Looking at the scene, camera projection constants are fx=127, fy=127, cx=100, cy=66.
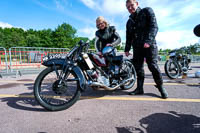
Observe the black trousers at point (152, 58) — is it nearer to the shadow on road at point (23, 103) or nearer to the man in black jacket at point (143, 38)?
the man in black jacket at point (143, 38)

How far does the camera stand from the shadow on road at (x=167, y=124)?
4.85ft

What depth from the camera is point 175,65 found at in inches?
191

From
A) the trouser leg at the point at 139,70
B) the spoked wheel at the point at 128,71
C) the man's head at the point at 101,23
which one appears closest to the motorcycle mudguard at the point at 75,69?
the spoked wheel at the point at 128,71

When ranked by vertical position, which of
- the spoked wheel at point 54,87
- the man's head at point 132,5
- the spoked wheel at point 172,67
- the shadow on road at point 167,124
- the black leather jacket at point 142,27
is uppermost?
the man's head at point 132,5

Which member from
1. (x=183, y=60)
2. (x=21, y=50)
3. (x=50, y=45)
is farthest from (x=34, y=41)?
(x=183, y=60)

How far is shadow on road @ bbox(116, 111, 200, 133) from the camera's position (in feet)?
4.85

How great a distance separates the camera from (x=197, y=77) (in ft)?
15.6

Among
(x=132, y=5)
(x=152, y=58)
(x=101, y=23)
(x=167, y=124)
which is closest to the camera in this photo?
(x=167, y=124)

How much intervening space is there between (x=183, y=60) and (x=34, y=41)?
69.0 meters

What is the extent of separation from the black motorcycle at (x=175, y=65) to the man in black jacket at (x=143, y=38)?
2345 millimetres

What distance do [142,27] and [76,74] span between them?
1.63m

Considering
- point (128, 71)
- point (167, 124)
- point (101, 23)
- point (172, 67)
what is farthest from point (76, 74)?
point (172, 67)

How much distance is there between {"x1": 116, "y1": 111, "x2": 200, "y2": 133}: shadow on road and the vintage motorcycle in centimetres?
93

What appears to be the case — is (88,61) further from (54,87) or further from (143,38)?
(143,38)
